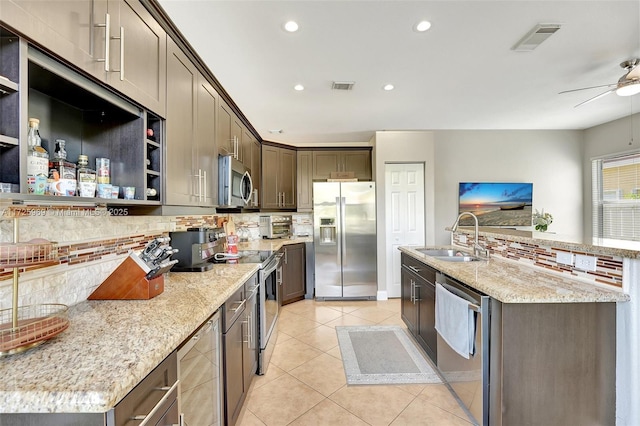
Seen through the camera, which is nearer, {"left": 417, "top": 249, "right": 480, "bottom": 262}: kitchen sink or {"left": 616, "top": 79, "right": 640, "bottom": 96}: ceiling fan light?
{"left": 616, "top": 79, "right": 640, "bottom": 96}: ceiling fan light

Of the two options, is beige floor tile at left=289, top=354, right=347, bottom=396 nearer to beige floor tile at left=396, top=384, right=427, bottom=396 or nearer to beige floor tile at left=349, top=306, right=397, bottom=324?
beige floor tile at left=396, top=384, right=427, bottom=396

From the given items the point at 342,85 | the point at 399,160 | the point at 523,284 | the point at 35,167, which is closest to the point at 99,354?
the point at 35,167

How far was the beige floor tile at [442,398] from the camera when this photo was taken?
6.20 feet

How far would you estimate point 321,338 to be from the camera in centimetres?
296

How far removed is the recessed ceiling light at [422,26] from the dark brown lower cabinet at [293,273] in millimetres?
2872

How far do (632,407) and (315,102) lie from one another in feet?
10.9

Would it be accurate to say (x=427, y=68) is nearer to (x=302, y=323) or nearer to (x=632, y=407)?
(x=632, y=407)

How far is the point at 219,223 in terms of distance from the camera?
339 cm

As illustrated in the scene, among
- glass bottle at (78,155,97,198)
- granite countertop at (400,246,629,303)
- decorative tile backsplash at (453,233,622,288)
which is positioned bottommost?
granite countertop at (400,246,629,303)

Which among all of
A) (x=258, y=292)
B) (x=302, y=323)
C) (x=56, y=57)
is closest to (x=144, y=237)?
(x=258, y=292)

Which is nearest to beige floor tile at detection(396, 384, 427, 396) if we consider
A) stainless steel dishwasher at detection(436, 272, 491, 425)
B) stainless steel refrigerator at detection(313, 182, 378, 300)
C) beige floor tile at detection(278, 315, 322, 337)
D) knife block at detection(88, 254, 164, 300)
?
stainless steel dishwasher at detection(436, 272, 491, 425)

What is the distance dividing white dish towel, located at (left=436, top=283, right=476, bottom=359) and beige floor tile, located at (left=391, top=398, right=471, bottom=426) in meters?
0.46

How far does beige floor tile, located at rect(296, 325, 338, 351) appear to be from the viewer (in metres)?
2.81

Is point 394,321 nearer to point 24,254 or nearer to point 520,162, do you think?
point 24,254
